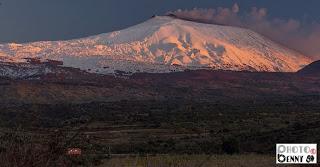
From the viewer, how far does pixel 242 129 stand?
4850 centimetres

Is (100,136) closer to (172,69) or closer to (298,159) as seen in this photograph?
(298,159)

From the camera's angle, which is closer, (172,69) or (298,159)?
(298,159)

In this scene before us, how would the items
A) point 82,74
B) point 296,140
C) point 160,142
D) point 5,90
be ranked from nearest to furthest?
point 296,140 → point 160,142 → point 5,90 → point 82,74

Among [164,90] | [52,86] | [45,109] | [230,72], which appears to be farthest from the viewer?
[230,72]

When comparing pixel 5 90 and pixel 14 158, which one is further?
pixel 5 90

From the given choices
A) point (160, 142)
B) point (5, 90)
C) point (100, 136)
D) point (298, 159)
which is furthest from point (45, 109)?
point (298, 159)

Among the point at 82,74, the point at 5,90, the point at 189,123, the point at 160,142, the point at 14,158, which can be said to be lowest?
the point at 14,158

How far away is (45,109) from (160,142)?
156 feet

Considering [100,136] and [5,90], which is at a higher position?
[5,90]

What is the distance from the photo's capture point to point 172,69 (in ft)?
607

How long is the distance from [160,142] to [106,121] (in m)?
25.9

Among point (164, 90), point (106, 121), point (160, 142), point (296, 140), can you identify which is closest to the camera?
point (296, 140)

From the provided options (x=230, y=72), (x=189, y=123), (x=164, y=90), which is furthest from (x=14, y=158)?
(x=230, y=72)

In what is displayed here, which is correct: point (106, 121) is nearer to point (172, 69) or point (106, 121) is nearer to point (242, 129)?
point (242, 129)
